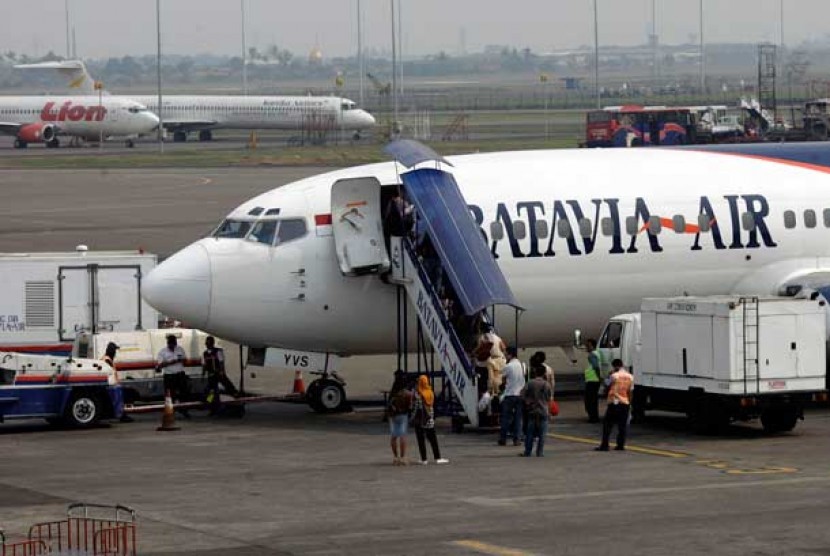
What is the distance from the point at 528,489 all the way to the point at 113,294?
48.7ft

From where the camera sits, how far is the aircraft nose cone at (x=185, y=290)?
33.8 meters

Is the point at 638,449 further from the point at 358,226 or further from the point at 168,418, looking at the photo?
the point at 168,418

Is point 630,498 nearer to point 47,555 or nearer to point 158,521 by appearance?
point 158,521

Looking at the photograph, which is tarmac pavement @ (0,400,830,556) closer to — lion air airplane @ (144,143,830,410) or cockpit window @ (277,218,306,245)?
lion air airplane @ (144,143,830,410)

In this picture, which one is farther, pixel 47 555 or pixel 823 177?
pixel 823 177

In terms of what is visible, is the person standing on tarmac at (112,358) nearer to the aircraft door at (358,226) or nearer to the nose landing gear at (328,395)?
the nose landing gear at (328,395)

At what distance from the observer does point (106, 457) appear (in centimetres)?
3012

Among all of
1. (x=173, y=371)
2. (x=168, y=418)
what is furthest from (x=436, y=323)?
(x=173, y=371)

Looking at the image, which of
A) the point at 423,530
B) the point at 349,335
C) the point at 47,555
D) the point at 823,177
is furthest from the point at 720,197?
the point at 47,555

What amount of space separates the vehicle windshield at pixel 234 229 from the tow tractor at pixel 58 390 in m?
3.20

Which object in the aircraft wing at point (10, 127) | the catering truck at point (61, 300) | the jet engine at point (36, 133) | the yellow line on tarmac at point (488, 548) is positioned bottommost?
the yellow line on tarmac at point (488, 548)

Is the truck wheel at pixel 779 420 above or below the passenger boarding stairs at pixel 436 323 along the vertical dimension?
below

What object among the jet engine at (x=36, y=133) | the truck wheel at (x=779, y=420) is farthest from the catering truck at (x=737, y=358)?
the jet engine at (x=36, y=133)

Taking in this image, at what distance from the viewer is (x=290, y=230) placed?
113 ft
